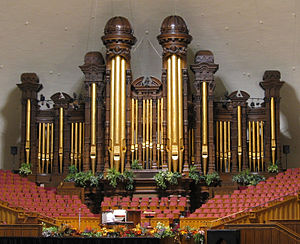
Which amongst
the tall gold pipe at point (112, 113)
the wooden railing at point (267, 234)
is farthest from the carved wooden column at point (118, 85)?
the wooden railing at point (267, 234)

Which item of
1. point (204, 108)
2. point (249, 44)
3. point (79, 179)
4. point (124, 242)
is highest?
point (249, 44)

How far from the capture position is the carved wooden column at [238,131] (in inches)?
975

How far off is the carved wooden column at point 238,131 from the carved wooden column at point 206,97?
2.58 ft

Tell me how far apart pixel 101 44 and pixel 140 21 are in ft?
5.24

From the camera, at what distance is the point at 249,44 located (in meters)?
26.5

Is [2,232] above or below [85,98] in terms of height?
below

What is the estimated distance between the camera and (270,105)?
24891 mm

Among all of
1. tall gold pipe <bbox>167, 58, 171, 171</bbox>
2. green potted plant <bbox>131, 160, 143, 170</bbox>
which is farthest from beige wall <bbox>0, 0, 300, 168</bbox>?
green potted plant <bbox>131, 160, 143, 170</bbox>

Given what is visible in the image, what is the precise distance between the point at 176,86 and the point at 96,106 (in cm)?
271

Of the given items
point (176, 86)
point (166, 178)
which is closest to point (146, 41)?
point (176, 86)

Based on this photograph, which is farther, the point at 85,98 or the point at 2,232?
the point at 85,98

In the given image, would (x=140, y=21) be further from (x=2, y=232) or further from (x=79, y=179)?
(x=2, y=232)

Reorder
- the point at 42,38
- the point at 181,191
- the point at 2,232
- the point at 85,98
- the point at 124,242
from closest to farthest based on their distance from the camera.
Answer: the point at 124,242 → the point at 2,232 → the point at 181,191 → the point at 85,98 → the point at 42,38

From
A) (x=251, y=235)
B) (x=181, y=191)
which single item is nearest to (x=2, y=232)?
(x=251, y=235)
